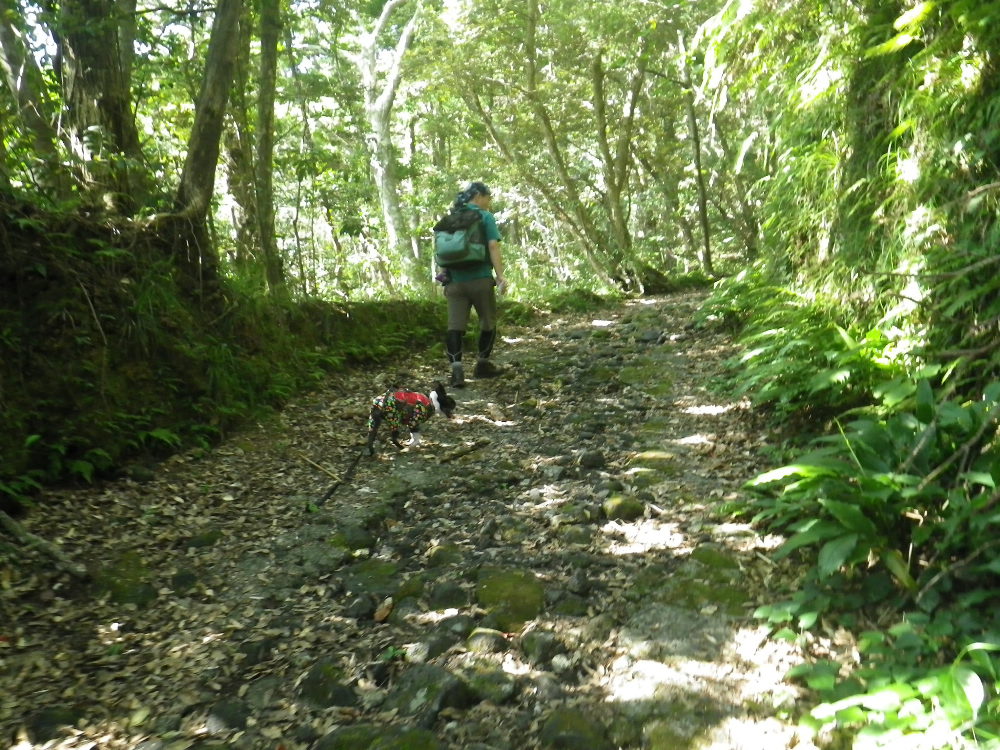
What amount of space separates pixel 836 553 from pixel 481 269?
204 inches

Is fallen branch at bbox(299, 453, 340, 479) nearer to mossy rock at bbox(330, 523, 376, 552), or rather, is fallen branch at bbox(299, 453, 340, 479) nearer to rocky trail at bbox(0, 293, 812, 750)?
rocky trail at bbox(0, 293, 812, 750)

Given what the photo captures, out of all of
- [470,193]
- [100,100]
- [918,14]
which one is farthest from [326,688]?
[100,100]

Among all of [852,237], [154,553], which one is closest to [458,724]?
[154,553]

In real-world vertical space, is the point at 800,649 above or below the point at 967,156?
below

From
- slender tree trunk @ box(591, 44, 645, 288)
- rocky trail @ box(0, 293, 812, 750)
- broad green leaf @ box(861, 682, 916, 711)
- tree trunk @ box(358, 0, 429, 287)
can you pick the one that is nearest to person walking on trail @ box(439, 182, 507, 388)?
rocky trail @ box(0, 293, 812, 750)

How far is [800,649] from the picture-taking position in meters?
2.90

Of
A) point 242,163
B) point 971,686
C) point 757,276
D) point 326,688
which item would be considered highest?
point 242,163

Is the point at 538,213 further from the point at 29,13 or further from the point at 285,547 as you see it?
the point at 285,547

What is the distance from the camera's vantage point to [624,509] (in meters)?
4.32

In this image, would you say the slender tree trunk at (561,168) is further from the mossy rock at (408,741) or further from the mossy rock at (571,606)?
the mossy rock at (408,741)

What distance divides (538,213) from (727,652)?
22876 millimetres

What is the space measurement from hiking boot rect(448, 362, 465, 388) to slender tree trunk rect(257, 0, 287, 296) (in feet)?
7.36

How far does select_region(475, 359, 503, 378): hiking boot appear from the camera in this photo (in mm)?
7984

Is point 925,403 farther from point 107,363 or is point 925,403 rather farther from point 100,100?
point 100,100
